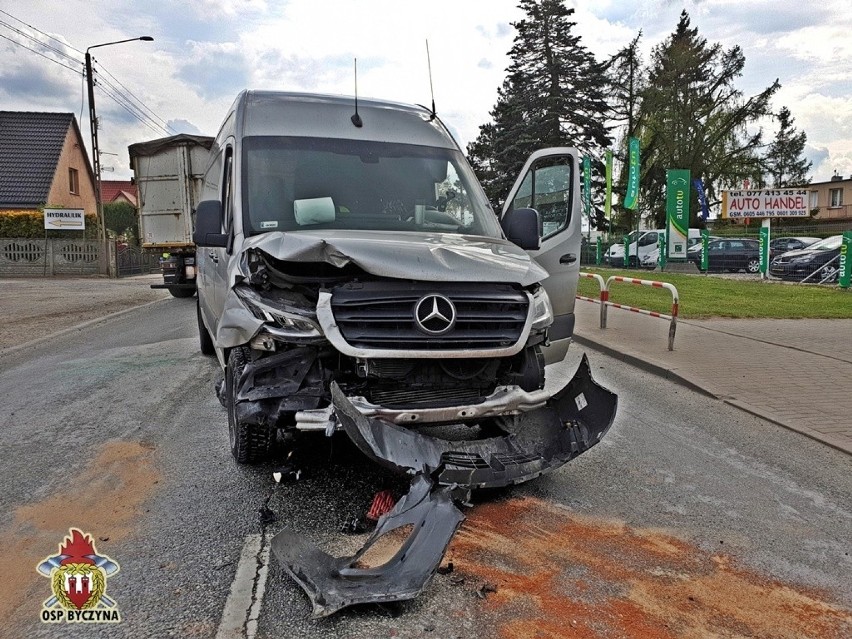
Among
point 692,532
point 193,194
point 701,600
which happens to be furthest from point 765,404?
point 193,194

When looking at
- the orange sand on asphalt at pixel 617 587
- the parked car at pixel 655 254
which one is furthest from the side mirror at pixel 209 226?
the parked car at pixel 655 254

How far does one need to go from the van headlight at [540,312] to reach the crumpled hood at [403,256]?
11 centimetres

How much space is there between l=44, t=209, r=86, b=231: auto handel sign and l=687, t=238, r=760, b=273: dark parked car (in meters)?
26.6

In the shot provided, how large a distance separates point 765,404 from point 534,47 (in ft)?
132

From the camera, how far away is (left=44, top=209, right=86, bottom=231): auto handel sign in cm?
2880

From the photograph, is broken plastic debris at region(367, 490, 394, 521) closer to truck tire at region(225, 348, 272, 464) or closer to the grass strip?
truck tire at region(225, 348, 272, 464)

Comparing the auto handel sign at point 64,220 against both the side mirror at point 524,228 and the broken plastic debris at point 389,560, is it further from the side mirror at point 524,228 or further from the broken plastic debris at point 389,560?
the broken plastic debris at point 389,560

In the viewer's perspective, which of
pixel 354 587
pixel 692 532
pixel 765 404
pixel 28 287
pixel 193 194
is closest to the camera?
pixel 354 587

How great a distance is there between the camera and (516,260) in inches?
163

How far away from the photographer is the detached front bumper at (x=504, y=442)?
11.2ft

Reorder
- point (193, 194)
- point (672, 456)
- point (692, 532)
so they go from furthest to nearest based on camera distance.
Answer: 1. point (193, 194)
2. point (672, 456)
3. point (692, 532)

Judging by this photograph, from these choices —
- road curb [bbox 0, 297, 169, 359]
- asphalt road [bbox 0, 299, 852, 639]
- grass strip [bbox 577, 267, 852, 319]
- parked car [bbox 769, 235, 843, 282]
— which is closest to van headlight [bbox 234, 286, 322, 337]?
asphalt road [bbox 0, 299, 852, 639]

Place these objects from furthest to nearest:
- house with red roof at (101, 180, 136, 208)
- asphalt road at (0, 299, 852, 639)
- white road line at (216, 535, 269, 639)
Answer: house with red roof at (101, 180, 136, 208)
asphalt road at (0, 299, 852, 639)
white road line at (216, 535, 269, 639)

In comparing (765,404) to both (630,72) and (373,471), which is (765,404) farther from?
(630,72)
